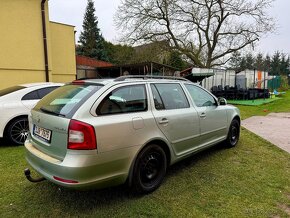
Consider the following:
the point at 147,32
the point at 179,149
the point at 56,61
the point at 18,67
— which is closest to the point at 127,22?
the point at 147,32

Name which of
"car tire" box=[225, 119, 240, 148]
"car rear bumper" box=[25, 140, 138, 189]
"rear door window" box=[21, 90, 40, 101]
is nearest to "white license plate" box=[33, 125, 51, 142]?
"car rear bumper" box=[25, 140, 138, 189]

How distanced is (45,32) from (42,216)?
8354 millimetres

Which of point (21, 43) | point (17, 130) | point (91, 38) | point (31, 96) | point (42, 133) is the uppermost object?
point (91, 38)

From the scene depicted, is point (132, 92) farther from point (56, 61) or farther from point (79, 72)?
point (79, 72)

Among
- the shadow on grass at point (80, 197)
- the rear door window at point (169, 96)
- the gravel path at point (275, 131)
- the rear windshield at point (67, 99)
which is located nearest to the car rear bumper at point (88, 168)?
the shadow on grass at point (80, 197)

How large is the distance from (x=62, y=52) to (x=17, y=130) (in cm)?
694

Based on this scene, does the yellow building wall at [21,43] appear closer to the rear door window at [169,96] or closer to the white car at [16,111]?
the white car at [16,111]

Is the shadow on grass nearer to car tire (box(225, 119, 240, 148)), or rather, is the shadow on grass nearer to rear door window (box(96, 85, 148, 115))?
rear door window (box(96, 85, 148, 115))

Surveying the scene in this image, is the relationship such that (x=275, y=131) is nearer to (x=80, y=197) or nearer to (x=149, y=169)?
(x=149, y=169)

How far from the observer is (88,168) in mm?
2455

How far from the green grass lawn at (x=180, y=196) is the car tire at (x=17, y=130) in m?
0.97

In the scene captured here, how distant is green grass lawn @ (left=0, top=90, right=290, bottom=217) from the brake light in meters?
0.87

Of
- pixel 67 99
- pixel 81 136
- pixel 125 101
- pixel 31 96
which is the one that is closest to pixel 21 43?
pixel 31 96

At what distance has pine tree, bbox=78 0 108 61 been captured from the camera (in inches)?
1390
